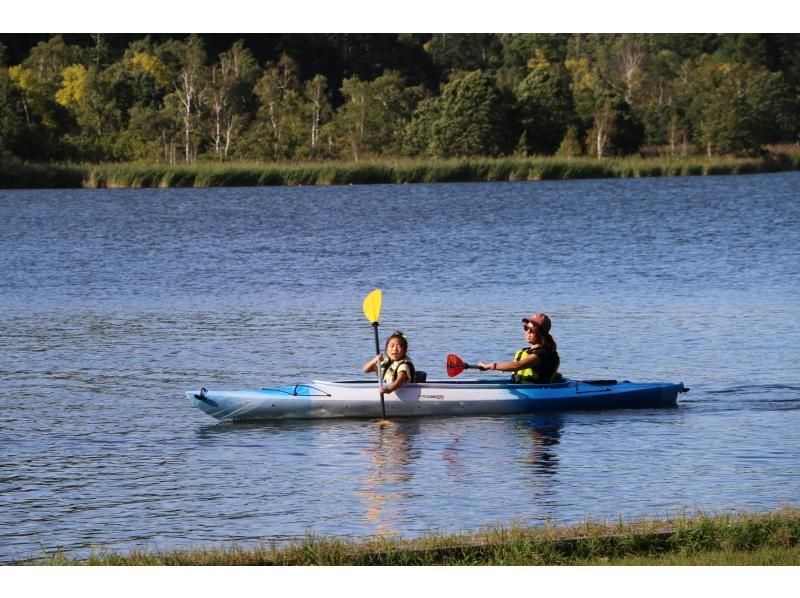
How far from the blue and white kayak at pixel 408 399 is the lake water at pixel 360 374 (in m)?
0.18

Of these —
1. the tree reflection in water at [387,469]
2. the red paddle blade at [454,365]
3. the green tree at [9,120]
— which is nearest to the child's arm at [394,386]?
the tree reflection in water at [387,469]

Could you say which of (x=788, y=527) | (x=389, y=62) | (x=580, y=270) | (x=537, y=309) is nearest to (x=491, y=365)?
(x=788, y=527)

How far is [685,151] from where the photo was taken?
89125mm

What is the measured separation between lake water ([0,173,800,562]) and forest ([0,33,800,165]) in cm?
3663

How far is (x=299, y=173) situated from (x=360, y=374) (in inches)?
2127

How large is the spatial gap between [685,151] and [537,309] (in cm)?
6495

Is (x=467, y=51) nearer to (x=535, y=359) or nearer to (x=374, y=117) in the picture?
(x=374, y=117)

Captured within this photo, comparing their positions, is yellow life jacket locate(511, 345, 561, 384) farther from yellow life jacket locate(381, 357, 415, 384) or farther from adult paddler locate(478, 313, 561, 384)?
yellow life jacket locate(381, 357, 415, 384)

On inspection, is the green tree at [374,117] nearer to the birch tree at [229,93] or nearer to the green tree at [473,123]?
the green tree at [473,123]

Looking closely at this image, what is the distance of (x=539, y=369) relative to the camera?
16.6 m

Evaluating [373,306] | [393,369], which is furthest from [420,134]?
[393,369]

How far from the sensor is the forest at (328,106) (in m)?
83.0

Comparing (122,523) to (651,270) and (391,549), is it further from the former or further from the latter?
(651,270)

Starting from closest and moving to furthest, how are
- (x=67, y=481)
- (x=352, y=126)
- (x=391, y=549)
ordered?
1. (x=391, y=549)
2. (x=67, y=481)
3. (x=352, y=126)
